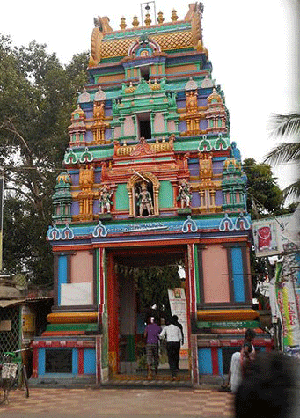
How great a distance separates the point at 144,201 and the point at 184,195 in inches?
43.3

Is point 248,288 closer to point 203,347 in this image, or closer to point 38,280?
point 203,347

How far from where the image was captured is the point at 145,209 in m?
12.7

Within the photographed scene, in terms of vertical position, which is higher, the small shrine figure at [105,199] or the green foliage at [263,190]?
the green foliage at [263,190]

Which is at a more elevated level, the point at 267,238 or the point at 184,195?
the point at 184,195

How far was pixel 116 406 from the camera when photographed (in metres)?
8.95

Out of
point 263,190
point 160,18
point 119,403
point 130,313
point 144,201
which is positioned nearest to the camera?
point 119,403

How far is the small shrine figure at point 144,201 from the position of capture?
12664 mm

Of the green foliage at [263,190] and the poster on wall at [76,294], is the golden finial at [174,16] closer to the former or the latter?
the green foliage at [263,190]

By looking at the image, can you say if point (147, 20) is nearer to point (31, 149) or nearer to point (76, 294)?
point (31, 149)

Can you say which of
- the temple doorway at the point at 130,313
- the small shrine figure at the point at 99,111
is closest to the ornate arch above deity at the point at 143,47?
the small shrine figure at the point at 99,111

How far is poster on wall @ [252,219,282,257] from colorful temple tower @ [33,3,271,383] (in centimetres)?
90

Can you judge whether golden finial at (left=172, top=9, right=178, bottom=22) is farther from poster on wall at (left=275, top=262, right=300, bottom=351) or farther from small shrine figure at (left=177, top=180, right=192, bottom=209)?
poster on wall at (left=275, top=262, right=300, bottom=351)

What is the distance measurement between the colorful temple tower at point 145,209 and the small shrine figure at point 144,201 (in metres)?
0.03

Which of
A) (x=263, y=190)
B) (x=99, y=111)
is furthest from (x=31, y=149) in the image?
(x=263, y=190)
